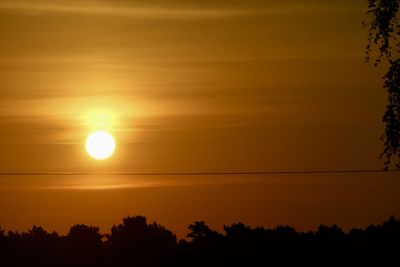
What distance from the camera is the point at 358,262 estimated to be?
78.7 ft

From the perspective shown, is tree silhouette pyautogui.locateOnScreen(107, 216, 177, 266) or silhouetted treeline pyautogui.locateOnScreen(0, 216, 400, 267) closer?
silhouetted treeline pyautogui.locateOnScreen(0, 216, 400, 267)

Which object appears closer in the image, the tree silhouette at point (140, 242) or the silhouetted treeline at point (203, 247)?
the silhouetted treeline at point (203, 247)

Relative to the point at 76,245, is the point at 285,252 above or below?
below

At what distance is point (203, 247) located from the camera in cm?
2766

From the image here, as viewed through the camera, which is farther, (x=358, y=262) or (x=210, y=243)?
(x=210, y=243)

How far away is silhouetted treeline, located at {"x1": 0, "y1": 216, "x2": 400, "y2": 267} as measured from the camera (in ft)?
81.1

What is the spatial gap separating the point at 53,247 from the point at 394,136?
12.4 meters

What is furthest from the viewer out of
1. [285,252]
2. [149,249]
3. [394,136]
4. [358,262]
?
[149,249]

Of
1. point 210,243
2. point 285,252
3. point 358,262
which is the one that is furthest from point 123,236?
point 358,262

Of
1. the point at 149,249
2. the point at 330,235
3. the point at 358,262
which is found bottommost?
the point at 358,262

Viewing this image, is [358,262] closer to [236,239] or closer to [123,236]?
[236,239]

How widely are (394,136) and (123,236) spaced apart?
34.2 feet

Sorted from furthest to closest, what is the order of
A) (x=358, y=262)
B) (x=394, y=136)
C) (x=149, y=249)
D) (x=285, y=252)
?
(x=149, y=249), (x=285, y=252), (x=358, y=262), (x=394, y=136)

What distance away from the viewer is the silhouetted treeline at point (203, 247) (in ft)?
81.1
